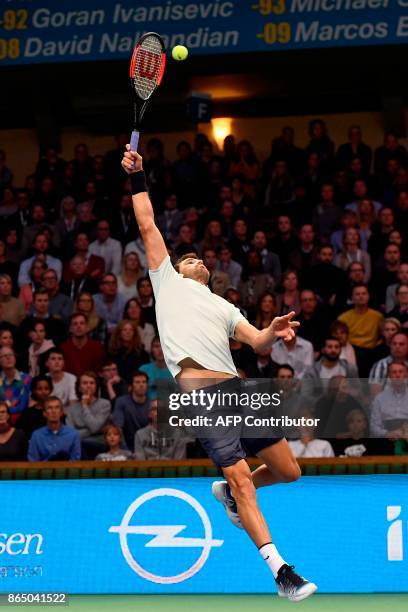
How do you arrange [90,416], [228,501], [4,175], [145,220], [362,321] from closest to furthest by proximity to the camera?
[145,220] → [228,501] → [90,416] → [362,321] → [4,175]

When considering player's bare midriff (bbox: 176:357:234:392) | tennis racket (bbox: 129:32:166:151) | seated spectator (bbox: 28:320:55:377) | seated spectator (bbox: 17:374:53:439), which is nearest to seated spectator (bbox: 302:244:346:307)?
seated spectator (bbox: 28:320:55:377)

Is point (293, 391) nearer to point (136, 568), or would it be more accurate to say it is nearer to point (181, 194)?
point (136, 568)

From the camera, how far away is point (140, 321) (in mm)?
14406

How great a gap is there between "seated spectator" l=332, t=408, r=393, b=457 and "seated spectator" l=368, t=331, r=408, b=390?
1.01 m

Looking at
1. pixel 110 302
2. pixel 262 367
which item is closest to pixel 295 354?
pixel 262 367

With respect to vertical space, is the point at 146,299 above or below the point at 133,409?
above

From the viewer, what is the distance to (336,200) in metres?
16.5

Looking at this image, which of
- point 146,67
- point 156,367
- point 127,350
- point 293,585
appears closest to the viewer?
point 293,585

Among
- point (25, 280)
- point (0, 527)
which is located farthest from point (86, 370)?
point (0, 527)

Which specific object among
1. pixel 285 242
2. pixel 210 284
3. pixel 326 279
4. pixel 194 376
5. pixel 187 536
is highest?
pixel 285 242

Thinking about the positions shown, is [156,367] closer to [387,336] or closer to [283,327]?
[387,336]

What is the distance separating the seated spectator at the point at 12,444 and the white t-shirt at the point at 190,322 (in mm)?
3487

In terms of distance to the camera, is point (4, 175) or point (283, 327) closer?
point (283, 327)

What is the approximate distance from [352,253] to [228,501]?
6539 mm
